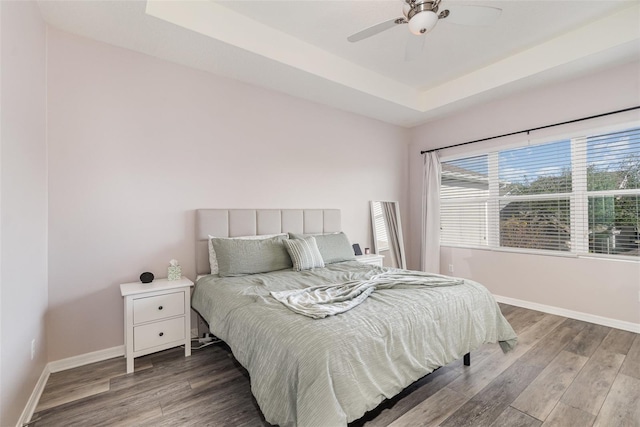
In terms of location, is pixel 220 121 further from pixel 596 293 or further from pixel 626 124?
pixel 596 293

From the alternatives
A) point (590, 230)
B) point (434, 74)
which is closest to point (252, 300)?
point (434, 74)

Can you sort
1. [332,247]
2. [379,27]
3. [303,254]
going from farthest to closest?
[332,247], [303,254], [379,27]

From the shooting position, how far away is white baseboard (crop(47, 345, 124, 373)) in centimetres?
230

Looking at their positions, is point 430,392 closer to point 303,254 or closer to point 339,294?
point 339,294

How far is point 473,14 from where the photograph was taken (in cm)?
198

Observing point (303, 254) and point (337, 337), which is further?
point (303, 254)

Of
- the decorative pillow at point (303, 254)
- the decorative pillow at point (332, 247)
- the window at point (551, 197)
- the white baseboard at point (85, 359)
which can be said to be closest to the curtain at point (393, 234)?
the window at point (551, 197)

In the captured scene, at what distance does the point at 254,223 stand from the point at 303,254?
702mm

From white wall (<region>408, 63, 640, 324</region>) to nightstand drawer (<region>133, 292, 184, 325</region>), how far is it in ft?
12.5

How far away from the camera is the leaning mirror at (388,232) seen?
4.53 meters

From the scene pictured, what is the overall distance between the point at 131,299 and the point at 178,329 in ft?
1.51

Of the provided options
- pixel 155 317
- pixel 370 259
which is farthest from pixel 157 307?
pixel 370 259

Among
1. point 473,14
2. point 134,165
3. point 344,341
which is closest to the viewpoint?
point 344,341

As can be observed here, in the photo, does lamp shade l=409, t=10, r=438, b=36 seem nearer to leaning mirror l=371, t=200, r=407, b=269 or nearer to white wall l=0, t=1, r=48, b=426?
white wall l=0, t=1, r=48, b=426
